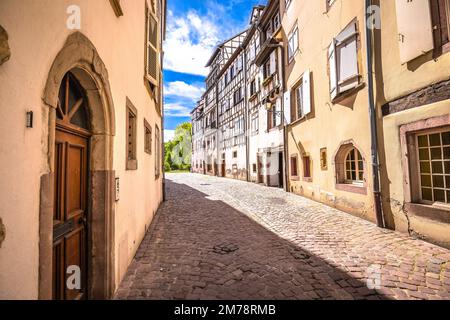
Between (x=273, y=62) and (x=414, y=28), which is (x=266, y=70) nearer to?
(x=273, y=62)

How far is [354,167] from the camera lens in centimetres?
782

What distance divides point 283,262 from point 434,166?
3839 mm

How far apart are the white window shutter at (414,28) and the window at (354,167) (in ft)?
10.5

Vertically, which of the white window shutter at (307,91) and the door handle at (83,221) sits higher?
the white window shutter at (307,91)

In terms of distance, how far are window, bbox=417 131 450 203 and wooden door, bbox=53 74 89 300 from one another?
246 inches

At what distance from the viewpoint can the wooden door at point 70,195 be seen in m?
2.21

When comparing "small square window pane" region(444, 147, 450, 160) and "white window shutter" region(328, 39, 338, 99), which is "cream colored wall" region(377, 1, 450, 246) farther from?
"white window shutter" region(328, 39, 338, 99)

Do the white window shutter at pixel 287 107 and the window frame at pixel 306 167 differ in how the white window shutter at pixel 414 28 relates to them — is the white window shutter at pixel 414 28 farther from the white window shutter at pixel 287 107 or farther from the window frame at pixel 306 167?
the white window shutter at pixel 287 107

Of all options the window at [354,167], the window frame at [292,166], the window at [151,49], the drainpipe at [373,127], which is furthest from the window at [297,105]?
the window at [151,49]

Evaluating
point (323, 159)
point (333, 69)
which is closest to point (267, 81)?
point (333, 69)

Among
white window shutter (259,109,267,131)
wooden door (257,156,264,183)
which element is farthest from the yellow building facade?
wooden door (257,156,264,183)

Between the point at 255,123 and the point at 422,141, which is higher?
the point at 255,123

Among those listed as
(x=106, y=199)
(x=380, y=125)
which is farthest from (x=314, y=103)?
(x=106, y=199)

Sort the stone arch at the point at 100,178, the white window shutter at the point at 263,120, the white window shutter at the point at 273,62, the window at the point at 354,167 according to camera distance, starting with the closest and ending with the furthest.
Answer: the stone arch at the point at 100,178
the window at the point at 354,167
the white window shutter at the point at 273,62
the white window shutter at the point at 263,120
